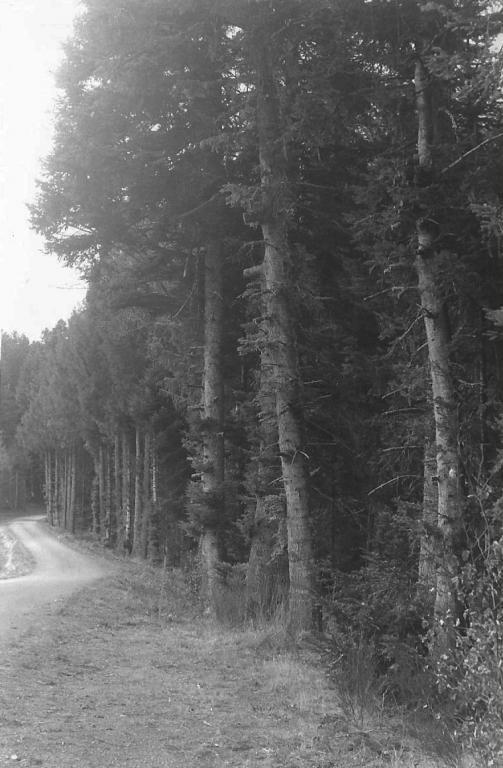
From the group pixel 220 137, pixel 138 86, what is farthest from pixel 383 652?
pixel 138 86

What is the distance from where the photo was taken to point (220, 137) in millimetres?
11531

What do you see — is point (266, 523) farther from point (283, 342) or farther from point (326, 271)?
point (326, 271)

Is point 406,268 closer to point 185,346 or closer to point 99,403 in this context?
point 185,346

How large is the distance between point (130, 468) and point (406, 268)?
92.9 feet

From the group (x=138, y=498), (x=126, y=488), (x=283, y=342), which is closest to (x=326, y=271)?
(x=283, y=342)

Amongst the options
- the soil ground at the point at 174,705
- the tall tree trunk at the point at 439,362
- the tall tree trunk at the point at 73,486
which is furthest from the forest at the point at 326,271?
the tall tree trunk at the point at 73,486

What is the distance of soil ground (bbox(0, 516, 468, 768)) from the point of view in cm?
566

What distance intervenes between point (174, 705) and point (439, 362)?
472 centimetres

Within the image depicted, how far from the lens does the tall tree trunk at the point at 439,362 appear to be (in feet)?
25.0

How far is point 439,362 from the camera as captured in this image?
27.6 feet

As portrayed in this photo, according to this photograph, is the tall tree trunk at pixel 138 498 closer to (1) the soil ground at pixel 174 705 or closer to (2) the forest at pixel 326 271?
(2) the forest at pixel 326 271

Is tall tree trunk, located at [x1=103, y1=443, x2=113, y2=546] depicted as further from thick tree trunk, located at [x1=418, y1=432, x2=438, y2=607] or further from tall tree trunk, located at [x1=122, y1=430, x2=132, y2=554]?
thick tree trunk, located at [x1=418, y1=432, x2=438, y2=607]

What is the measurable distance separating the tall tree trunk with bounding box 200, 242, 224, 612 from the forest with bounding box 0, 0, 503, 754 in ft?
0.16

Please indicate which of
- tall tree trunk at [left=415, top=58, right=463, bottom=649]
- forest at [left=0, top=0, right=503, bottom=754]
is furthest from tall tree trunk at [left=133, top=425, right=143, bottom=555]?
tall tree trunk at [left=415, top=58, right=463, bottom=649]
